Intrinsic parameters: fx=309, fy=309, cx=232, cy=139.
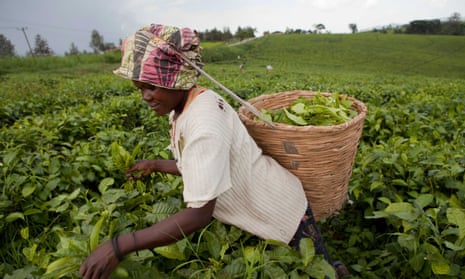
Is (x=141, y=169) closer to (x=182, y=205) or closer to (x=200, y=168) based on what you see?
(x=182, y=205)

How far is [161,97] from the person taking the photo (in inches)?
48.7

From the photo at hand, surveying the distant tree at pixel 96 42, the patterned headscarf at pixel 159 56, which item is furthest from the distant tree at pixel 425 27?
the patterned headscarf at pixel 159 56

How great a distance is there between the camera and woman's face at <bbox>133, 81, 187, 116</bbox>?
1.22m

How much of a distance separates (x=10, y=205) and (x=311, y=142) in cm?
158

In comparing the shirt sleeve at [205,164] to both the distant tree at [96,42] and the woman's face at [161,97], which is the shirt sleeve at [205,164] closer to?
the woman's face at [161,97]

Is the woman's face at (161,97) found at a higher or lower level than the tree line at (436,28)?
higher

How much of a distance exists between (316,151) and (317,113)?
38 centimetres

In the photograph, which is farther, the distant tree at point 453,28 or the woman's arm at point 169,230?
the distant tree at point 453,28

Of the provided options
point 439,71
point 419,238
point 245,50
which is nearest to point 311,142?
point 419,238

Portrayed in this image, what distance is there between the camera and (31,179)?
173cm

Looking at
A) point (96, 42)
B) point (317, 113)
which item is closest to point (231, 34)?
point (96, 42)

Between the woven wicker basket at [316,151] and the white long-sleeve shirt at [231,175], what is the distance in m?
0.08

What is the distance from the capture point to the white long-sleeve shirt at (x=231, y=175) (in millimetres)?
1042

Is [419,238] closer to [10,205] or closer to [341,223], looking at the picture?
[341,223]
